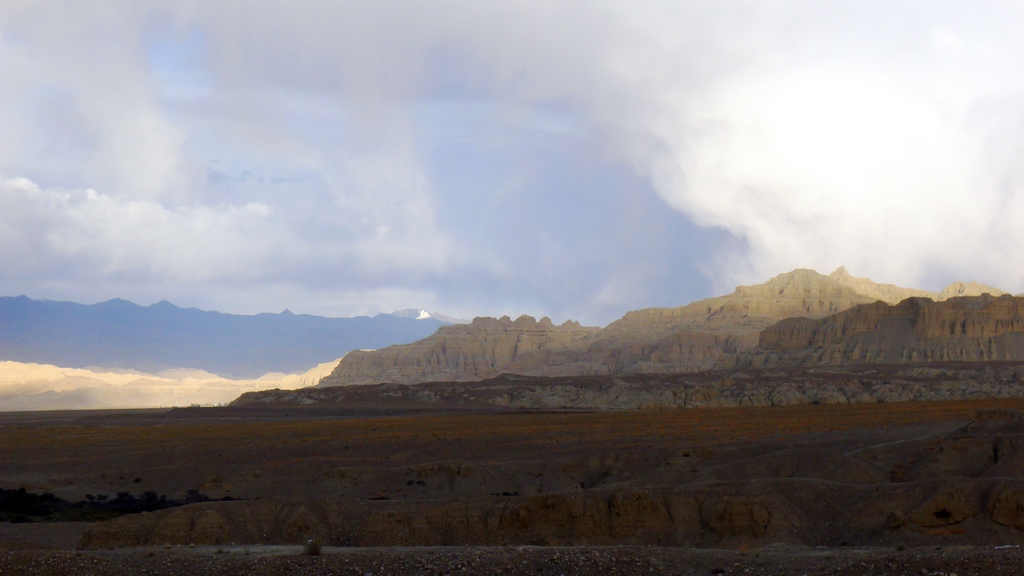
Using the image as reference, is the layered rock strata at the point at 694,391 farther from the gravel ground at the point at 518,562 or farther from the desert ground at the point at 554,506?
the gravel ground at the point at 518,562

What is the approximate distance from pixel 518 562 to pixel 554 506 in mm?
8209

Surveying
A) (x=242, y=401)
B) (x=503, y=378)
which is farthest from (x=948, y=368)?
(x=242, y=401)

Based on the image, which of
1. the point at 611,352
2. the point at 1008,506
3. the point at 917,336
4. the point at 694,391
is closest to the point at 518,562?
the point at 1008,506

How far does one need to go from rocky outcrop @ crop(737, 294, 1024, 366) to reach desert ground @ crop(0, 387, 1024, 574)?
250 ft

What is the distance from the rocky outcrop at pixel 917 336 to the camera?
392 ft

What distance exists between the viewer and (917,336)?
123750 millimetres

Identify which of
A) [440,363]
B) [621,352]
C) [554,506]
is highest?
[621,352]

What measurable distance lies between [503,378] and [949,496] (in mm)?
109830

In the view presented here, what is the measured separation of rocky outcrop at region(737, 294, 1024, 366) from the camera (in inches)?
4705

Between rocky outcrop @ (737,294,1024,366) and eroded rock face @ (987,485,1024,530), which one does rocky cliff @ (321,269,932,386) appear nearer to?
rocky outcrop @ (737,294,1024,366)

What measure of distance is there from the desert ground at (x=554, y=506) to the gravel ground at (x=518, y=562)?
0.04 m

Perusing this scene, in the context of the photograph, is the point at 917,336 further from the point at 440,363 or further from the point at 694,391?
the point at 440,363

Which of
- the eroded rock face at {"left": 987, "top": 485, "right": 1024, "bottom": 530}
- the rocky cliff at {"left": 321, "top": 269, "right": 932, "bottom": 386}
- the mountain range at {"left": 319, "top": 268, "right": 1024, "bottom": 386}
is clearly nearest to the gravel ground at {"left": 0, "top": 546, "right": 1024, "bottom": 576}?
the eroded rock face at {"left": 987, "top": 485, "right": 1024, "bottom": 530}

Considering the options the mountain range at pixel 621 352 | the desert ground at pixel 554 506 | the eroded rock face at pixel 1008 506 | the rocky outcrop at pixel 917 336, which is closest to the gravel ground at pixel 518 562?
the desert ground at pixel 554 506
